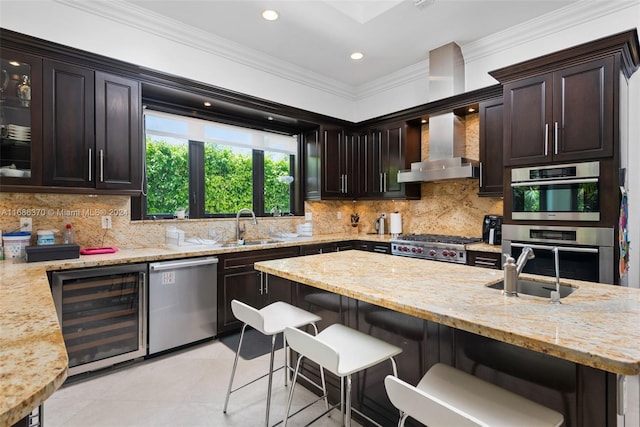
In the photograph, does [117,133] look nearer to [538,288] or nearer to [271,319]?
[271,319]

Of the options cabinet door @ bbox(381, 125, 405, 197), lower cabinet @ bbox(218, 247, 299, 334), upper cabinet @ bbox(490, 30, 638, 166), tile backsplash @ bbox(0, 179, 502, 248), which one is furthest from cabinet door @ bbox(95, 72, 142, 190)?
upper cabinet @ bbox(490, 30, 638, 166)

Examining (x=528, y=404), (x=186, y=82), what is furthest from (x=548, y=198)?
(x=186, y=82)

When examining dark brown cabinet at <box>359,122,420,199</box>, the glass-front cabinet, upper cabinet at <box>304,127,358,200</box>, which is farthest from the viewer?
upper cabinet at <box>304,127,358,200</box>

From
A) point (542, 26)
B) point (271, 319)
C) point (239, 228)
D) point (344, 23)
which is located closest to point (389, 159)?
point (344, 23)

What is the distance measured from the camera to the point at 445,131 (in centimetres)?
384

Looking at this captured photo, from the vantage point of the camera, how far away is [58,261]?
95.7 inches

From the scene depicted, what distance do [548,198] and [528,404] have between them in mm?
2128

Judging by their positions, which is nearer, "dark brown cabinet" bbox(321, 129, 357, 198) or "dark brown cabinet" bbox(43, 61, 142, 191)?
"dark brown cabinet" bbox(43, 61, 142, 191)

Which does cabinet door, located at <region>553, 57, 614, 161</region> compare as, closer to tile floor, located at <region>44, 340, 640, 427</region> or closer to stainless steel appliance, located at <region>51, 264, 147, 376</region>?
tile floor, located at <region>44, 340, 640, 427</region>

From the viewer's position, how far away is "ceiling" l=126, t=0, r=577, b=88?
2.92 metres

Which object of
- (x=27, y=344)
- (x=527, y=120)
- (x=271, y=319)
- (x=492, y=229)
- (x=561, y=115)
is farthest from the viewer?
(x=492, y=229)

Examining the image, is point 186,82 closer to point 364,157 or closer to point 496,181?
point 364,157

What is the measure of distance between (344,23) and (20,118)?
284 cm

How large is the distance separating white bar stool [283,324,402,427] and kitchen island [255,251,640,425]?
0.76 ft
